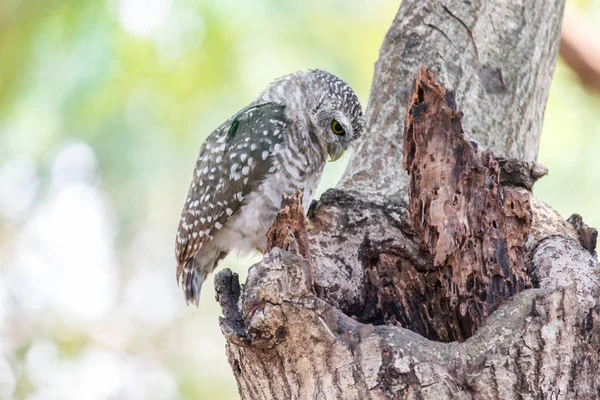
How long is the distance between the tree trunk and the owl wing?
0.52 meters

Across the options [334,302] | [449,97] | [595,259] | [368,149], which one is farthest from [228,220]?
[595,259]

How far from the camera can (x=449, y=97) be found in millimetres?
2805

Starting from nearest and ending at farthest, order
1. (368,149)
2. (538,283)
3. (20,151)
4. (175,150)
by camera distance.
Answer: (538,283)
(368,149)
(20,151)
(175,150)

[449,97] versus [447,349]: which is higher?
[449,97]

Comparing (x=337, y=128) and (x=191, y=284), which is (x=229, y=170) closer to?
(x=337, y=128)

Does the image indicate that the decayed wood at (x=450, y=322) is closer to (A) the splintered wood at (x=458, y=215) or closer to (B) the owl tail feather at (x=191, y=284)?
(A) the splintered wood at (x=458, y=215)

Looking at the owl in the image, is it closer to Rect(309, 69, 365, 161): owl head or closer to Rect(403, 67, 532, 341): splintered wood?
Rect(309, 69, 365, 161): owl head

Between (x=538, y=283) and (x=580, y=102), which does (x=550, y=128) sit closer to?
(x=580, y=102)

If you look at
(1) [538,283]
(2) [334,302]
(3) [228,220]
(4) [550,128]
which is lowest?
(1) [538,283]

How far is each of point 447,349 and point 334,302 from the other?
825 mm

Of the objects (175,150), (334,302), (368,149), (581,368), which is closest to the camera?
(581,368)

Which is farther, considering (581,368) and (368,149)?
(368,149)

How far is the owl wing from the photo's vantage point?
4.08m

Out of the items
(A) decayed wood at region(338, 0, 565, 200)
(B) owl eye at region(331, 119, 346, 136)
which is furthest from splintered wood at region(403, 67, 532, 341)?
(B) owl eye at region(331, 119, 346, 136)
